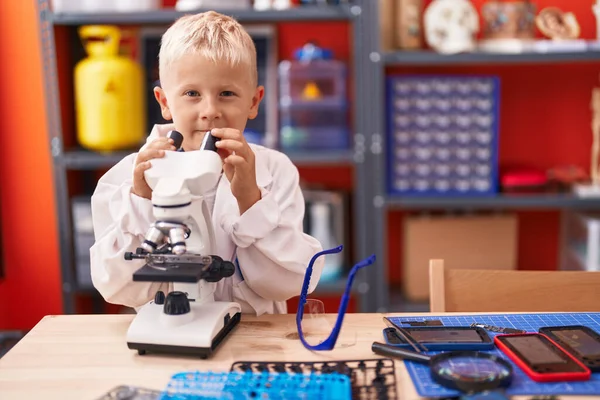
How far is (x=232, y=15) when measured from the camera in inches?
91.2

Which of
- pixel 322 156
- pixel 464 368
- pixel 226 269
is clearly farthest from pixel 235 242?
pixel 322 156

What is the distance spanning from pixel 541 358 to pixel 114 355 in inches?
26.6

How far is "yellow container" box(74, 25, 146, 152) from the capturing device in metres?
2.41

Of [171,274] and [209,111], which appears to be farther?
[209,111]

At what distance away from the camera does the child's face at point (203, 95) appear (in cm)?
120

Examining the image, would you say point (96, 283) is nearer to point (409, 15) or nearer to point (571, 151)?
point (409, 15)

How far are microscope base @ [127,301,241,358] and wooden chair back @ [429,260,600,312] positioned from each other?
509mm

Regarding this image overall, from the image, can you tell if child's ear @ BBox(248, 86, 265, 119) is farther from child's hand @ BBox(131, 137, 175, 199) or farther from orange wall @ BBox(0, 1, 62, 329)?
orange wall @ BBox(0, 1, 62, 329)

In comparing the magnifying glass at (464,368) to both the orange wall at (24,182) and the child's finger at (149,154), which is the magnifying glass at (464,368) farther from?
the orange wall at (24,182)

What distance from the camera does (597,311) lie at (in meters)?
1.26

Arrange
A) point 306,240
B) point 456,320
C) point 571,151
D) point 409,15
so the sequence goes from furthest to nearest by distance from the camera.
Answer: point 571,151 → point 409,15 → point 306,240 → point 456,320

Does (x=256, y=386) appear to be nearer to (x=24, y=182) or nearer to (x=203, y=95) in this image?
(x=203, y=95)

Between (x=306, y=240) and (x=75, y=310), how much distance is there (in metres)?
1.60

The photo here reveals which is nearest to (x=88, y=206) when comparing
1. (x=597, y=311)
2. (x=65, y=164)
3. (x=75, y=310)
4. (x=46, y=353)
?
(x=65, y=164)
